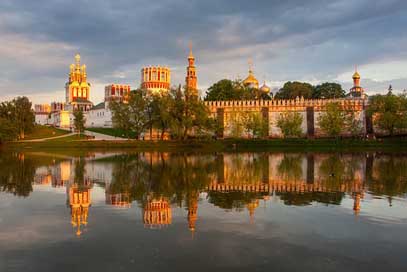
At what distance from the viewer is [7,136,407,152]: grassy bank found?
171ft

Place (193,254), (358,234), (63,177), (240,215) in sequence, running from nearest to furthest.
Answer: (193,254)
(358,234)
(240,215)
(63,177)

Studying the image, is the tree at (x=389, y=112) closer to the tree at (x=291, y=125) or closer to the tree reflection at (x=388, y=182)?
the tree at (x=291, y=125)

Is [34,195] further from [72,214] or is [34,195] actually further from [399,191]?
[399,191]

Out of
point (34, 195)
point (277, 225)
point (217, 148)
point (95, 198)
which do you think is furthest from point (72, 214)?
point (217, 148)

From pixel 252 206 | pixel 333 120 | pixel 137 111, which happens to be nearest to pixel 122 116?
pixel 137 111

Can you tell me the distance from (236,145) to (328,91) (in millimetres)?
38906

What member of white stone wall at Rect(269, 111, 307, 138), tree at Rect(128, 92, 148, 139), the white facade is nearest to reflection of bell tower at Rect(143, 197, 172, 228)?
tree at Rect(128, 92, 148, 139)

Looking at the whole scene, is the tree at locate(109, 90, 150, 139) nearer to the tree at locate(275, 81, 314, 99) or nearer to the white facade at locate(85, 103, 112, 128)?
the white facade at locate(85, 103, 112, 128)

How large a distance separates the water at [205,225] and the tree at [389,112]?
4061 cm

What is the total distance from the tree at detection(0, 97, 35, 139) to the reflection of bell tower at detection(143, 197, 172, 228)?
56.4 metres

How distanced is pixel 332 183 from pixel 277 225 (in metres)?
8.47

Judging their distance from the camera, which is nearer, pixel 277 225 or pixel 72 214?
pixel 277 225

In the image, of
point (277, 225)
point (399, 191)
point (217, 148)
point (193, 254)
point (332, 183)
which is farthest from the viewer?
point (217, 148)

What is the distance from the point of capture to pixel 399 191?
1603cm
